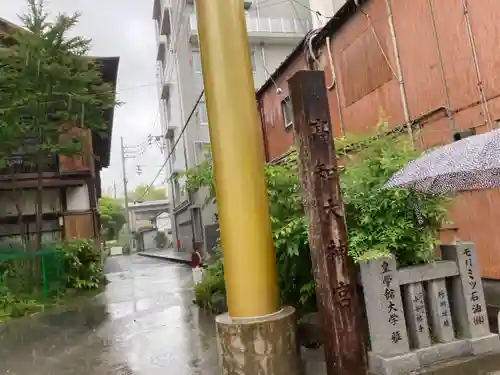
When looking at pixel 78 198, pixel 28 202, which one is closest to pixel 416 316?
pixel 78 198

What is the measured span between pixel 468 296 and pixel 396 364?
1242 mm

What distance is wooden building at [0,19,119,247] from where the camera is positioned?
1727cm

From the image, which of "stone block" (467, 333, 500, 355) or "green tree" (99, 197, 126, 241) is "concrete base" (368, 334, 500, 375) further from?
"green tree" (99, 197, 126, 241)

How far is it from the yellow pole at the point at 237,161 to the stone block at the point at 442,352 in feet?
5.62

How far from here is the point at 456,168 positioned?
4.60 metres

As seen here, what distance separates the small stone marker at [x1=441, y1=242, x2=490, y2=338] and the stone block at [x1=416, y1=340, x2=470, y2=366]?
160 millimetres

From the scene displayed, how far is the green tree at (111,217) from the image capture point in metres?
49.4

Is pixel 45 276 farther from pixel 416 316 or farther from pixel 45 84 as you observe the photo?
pixel 416 316

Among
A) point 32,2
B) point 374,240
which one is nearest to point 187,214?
point 32,2

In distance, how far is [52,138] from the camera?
14.5 metres

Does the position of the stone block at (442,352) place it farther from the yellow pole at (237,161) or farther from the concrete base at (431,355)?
the yellow pole at (237,161)

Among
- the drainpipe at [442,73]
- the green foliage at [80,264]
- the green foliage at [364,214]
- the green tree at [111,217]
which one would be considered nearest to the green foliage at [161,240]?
the green tree at [111,217]

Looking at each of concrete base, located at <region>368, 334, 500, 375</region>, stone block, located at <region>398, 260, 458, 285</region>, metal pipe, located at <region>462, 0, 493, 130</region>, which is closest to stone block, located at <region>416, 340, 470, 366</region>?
concrete base, located at <region>368, 334, 500, 375</region>

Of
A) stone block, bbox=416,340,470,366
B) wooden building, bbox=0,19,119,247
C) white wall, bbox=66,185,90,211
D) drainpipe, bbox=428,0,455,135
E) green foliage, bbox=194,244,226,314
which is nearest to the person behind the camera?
stone block, bbox=416,340,470,366
